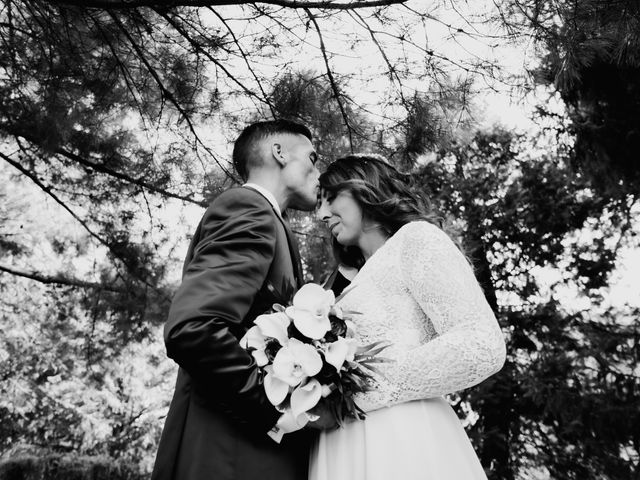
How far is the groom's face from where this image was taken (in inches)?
102

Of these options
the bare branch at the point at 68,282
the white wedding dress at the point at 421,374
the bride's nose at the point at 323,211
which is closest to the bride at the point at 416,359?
the white wedding dress at the point at 421,374

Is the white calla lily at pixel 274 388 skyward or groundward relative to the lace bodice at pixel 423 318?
groundward

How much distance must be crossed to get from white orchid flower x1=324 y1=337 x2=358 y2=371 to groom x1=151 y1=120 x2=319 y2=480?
0.78ft

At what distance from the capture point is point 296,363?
1.63m

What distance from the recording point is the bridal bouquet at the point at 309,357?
1618 millimetres

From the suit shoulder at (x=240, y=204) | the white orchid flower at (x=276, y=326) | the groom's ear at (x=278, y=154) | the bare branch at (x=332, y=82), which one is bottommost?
the white orchid flower at (x=276, y=326)

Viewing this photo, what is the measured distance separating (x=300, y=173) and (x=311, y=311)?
3.58 ft

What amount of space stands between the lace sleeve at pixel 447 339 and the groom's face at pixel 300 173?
828mm

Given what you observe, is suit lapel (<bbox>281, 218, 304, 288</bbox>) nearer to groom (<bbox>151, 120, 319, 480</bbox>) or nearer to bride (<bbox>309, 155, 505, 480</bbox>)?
groom (<bbox>151, 120, 319, 480</bbox>)

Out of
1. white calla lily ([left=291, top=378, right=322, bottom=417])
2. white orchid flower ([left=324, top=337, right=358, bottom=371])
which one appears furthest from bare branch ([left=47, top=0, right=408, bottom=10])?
white calla lily ([left=291, top=378, right=322, bottom=417])

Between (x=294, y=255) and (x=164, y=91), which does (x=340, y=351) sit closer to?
(x=294, y=255)

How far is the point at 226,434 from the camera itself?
173 centimetres

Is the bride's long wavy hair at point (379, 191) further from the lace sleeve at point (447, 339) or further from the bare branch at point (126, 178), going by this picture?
the bare branch at point (126, 178)

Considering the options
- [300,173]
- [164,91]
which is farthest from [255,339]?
[164,91]
